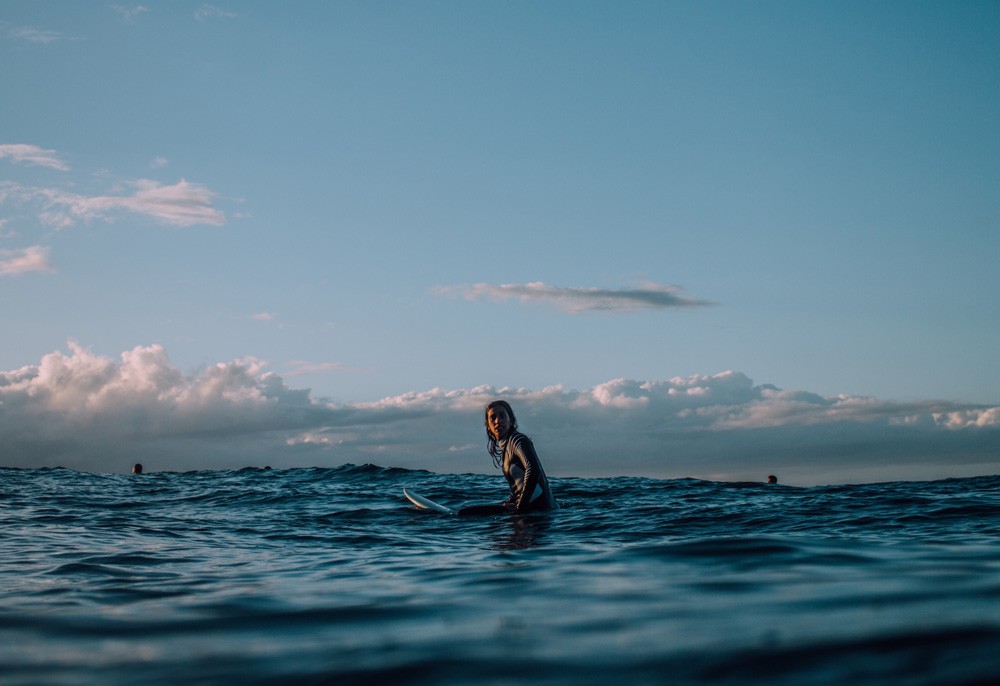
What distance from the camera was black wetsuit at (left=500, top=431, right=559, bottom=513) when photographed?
12.4 meters

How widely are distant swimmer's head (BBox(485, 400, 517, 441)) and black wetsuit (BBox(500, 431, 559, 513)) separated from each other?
17 centimetres

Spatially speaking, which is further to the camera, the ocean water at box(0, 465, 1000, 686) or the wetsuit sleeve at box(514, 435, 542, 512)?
the wetsuit sleeve at box(514, 435, 542, 512)

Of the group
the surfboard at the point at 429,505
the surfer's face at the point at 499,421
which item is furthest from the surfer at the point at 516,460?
the surfboard at the point at 429,505

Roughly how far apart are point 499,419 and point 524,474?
0.96 m

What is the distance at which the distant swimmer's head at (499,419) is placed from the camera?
12.5 metres

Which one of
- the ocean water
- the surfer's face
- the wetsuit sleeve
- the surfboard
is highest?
the surfer's face

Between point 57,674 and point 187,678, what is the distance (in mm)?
638

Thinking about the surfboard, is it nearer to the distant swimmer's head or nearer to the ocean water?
the distant swimmer's head

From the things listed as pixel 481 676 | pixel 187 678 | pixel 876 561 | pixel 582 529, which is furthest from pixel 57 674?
pixel 582 529

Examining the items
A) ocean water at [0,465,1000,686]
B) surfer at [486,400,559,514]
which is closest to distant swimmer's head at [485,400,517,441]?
surfer at [486,400,559,514]

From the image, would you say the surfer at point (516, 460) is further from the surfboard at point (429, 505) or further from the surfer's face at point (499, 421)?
the surfboard at point (429, 505)

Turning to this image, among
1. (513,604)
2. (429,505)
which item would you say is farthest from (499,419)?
(513,604)

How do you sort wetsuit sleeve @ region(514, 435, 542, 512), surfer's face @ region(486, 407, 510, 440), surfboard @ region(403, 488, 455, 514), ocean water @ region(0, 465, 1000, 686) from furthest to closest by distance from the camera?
1. surfboard @ region(403, 488, 455, 514)
2. surfer's face @ region(486, 407, 510, 440)
3. wetsuit sleeve @ region(514, 435, 542, 512)
4. ocean water @ region(0, 465, 1000, 686)

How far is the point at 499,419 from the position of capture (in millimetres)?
12523
